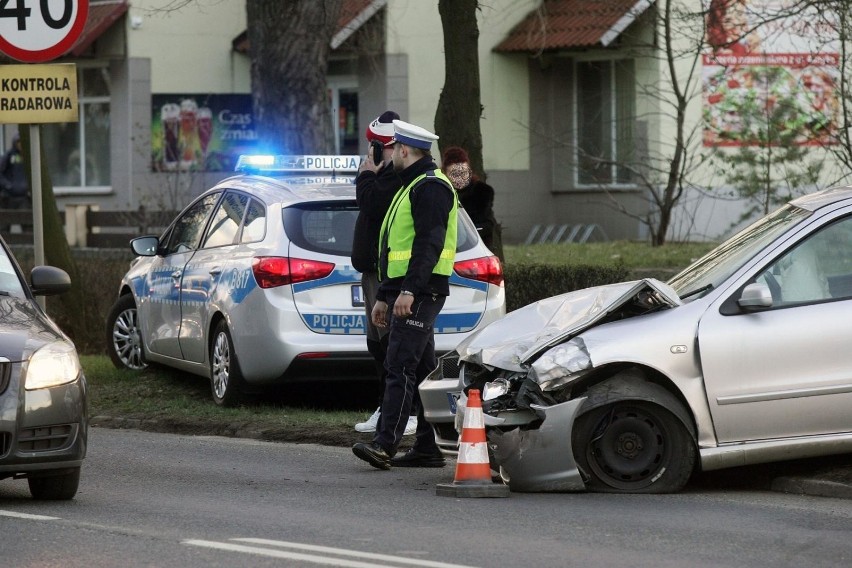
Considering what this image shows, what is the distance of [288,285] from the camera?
1056 cm

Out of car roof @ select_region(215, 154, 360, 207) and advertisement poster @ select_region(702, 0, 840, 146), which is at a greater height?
advertisement poster @ select_region(702, 0, 840, 146)

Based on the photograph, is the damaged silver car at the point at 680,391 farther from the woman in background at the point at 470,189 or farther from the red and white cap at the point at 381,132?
the woman in background at the point at 470,189

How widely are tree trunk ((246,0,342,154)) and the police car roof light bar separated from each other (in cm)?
317

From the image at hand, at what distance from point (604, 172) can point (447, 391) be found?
1911 cm

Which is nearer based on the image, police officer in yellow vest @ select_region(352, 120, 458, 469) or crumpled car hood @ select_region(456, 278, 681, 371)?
crumpled car hood @ select_region(456, 278, 681, 371)

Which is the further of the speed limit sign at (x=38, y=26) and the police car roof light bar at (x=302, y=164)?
the police car roof light bar at (x=302, y=164)

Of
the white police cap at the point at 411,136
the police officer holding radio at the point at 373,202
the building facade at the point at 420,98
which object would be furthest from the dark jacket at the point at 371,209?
the building facade at the point at 420,98

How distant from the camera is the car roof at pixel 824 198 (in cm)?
821

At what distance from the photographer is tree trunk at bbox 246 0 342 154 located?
15047 millimetres

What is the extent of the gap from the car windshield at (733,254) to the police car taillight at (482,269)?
2.11 metres

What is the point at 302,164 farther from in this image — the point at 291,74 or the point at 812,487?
the point at 812,487

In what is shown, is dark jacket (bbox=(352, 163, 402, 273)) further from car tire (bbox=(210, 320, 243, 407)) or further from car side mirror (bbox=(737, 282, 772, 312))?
car side mirror (bbox=(737, 282, 772, 312))

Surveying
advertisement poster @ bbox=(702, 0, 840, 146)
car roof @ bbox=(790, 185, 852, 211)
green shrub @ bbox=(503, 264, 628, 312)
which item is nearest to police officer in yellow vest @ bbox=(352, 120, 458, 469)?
car roof @ bbox=(790, 185, 852, 211)

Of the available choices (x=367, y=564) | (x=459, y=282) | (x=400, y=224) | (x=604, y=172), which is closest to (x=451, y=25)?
(x=459, y=282)
